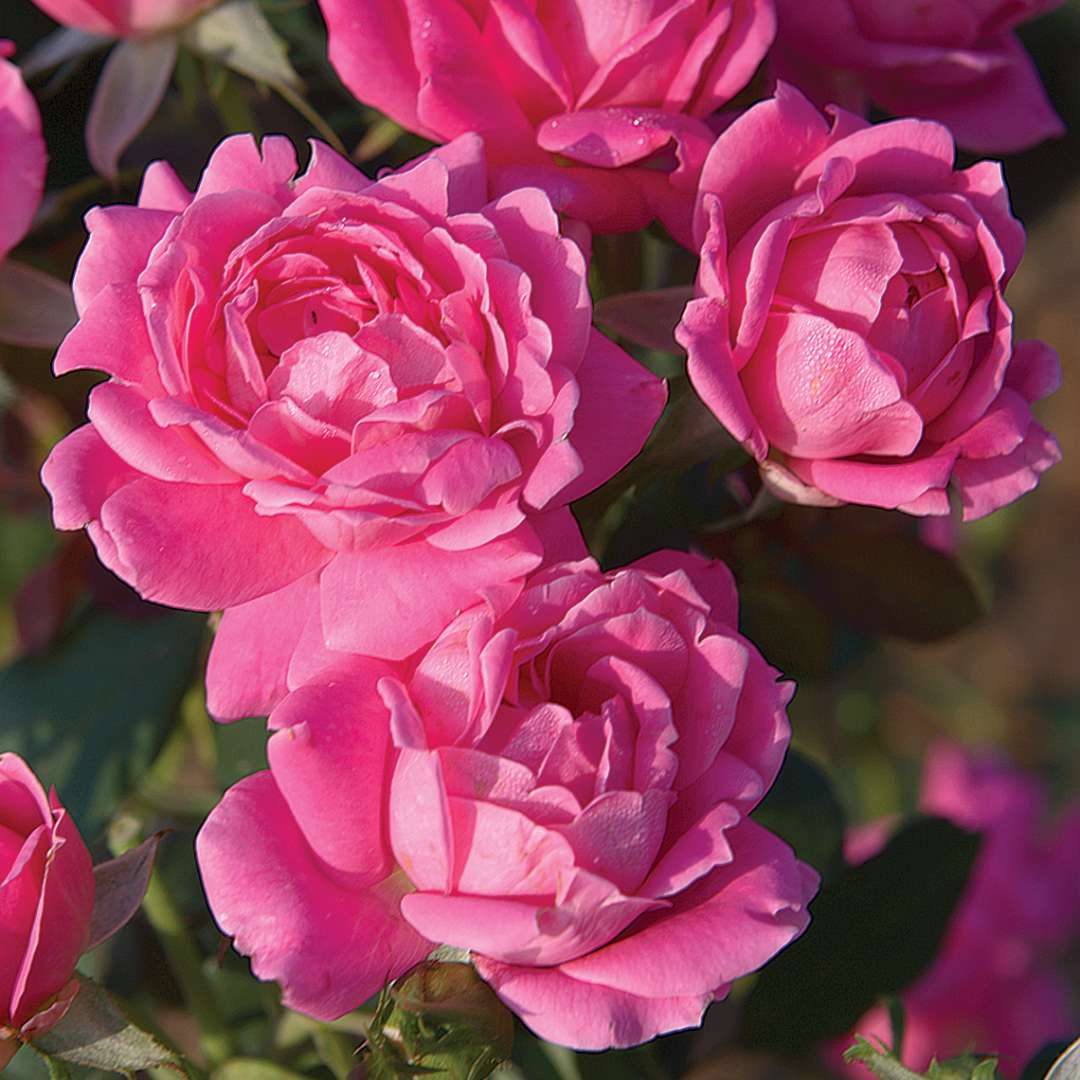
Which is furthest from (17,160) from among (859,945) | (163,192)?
(859,945)

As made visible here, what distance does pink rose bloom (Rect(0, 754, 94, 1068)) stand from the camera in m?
0.53

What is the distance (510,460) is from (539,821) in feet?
0.43

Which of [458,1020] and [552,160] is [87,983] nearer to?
[458,1020]

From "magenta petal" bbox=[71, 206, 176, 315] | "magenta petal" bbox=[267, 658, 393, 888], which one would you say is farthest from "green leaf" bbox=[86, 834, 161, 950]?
"magenta petal" bbox=[71, 206, 176, 315]

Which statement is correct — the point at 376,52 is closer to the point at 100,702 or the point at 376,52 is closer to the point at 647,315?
the point at 647,315

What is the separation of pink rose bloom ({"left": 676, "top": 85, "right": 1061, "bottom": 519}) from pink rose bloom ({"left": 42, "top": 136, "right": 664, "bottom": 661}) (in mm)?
55

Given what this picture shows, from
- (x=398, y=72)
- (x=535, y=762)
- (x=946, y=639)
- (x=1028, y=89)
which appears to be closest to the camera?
(x=535, y=762)

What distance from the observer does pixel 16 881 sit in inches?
21.0

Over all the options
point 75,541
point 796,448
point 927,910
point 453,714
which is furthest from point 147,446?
point 927,910

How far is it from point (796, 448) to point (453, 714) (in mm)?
195

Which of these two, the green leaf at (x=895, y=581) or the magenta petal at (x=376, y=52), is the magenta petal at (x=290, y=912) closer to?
the magenta petal at (x=376, y=52)

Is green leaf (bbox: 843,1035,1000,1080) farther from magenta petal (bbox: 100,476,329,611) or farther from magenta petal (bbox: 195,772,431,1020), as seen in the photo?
magenta petal (bbox: 100,476,329,611)

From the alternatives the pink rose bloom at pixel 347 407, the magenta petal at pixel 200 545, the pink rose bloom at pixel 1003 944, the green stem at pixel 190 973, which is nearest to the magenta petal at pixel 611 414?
the pink rose bloom at pixel 347 407

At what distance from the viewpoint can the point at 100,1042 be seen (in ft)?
1.88
